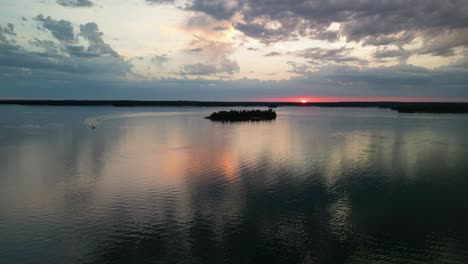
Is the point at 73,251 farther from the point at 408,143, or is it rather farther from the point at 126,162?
the point at 408,143

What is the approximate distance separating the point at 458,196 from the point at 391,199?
5.09 meters

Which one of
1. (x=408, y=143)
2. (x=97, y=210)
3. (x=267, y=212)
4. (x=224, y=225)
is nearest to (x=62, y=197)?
(x=97, y=210)

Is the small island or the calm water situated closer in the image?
the calm water

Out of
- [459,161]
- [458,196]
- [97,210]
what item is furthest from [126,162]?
[459,161]

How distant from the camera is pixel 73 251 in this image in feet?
52.3

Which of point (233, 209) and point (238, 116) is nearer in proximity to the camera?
point (233, 209)

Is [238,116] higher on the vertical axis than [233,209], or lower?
higher

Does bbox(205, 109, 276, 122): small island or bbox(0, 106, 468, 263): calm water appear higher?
bbox(205, 109, 276, 122): small island

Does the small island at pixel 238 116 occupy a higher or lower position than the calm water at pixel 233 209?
higher

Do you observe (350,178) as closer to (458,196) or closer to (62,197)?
(458,196)

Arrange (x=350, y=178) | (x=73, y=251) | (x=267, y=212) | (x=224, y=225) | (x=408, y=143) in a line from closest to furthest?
1. (x=73, y=251)
2. (x=224, y=225)
3. (x=267, y=212)
4. (x=350, y=178)
5. (x=408, y=143)

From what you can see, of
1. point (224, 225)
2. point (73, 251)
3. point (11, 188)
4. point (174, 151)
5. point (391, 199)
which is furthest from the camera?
point (174, 151)

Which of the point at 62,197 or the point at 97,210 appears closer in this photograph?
the point at 97,210

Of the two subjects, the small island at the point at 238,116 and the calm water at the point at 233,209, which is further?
the small island at the point at 238,116
